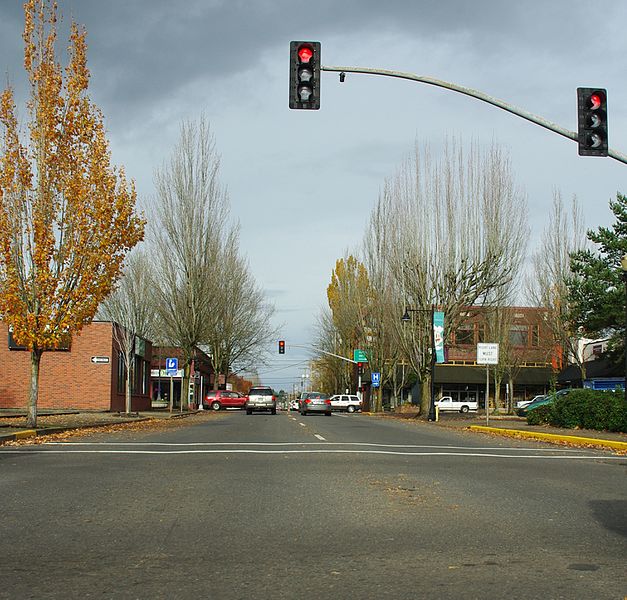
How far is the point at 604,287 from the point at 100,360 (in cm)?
2396

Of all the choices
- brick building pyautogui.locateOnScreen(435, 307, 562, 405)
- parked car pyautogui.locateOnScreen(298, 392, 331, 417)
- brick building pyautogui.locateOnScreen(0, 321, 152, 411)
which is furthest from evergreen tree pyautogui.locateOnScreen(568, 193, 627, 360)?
brick building pyautogui.locateOnScreen(0, 321, 152, 411)

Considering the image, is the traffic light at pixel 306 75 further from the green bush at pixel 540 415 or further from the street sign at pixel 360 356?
the street sign at pixel 360 356

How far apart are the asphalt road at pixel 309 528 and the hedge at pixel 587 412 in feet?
28.9

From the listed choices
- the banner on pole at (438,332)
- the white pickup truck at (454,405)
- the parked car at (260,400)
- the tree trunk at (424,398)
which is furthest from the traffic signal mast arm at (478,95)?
the white pickup truck at (454,405)

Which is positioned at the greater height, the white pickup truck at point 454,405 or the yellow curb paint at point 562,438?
the yellow curb paint at point 562,438

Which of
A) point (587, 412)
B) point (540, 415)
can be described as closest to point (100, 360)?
point (540, 415)

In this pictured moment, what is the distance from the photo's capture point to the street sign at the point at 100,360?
39.6 metres

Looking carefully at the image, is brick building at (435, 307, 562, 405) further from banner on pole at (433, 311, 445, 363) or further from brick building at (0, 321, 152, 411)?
brick building at (0, 321, 152, 411)

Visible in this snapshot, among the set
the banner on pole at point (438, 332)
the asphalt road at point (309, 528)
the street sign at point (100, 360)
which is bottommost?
the asphalt road at point (309, 528)

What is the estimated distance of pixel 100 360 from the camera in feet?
130

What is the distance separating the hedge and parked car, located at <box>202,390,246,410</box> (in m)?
37.2

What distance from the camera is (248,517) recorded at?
7.77 m

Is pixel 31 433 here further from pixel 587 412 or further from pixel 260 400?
pixel 260 400

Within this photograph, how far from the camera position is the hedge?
21359mm
